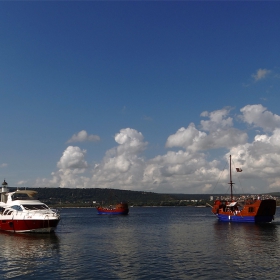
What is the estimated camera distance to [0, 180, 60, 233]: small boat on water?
59.4m

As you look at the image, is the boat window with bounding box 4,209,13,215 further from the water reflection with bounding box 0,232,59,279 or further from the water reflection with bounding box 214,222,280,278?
Answer: the water reflection with bounding box 214,222,280,278

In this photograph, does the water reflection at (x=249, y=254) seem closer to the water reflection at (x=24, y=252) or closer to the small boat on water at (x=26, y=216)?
the water reflection at (x=24, y=252)

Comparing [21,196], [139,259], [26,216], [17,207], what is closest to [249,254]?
[139,259]

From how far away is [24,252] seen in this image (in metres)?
43.8

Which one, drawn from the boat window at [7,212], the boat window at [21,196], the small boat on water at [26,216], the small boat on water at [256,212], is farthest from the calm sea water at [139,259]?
the small boat on water at [256,212]

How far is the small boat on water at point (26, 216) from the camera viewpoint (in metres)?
59.4

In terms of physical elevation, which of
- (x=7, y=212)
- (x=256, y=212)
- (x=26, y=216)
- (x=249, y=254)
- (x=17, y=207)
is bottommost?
(x=249, y=254)

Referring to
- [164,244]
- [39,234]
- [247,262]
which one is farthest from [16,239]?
[247,262]

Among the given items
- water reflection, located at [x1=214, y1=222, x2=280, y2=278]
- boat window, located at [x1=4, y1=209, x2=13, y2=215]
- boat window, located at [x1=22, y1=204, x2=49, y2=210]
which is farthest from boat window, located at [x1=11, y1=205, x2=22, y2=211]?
water reflection, located at [x1=214, y1=222, x2=280, y2=278]

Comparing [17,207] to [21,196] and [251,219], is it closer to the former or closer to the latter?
[21,196]

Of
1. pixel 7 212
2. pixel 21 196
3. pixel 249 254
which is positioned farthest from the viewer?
pixel 21 196

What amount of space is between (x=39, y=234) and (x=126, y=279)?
35.2 metres

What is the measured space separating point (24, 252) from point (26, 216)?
1723 cm

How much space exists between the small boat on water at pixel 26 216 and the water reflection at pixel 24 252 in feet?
4.54
